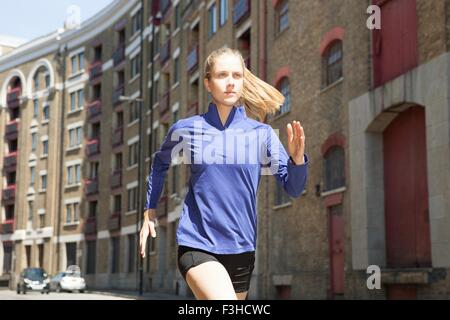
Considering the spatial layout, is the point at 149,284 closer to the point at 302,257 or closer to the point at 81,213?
the point at 81,213

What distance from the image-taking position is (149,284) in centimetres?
3988

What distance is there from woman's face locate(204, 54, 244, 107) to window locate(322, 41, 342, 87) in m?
17.1

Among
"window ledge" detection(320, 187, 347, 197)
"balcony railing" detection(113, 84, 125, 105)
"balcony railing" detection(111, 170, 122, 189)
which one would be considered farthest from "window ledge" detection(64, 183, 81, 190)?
"window ledge" detection(320, 187, 347, 197)

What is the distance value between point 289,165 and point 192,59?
3219 centimetres

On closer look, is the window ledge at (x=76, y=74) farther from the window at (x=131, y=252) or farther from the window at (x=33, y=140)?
the window at (x=131, y=252)

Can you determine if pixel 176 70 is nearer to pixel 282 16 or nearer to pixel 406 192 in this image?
pixel 282 16

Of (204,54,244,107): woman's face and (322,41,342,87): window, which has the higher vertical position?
(322,41,342,87): window

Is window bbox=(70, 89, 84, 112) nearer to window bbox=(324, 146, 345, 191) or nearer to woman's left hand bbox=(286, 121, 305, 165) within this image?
window bbox=(324, 146, 345, 191)

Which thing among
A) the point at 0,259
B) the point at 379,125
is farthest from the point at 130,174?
the point at 379,125

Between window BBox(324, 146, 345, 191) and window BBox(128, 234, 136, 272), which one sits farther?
window BBox(128, 234, 136, 272)

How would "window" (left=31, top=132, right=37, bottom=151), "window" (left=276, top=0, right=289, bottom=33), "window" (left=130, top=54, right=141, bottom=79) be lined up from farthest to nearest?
"window" (left=31, top=132, right=37, bottom=151) → "window" (left=130, top=54, right=141, bottom=79) → "window" (left=276, top=0, right=289, bottom=33)

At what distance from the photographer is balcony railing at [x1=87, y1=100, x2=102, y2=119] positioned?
51.0 meters

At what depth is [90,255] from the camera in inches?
1970

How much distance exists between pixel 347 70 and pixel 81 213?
35473 millimetres
